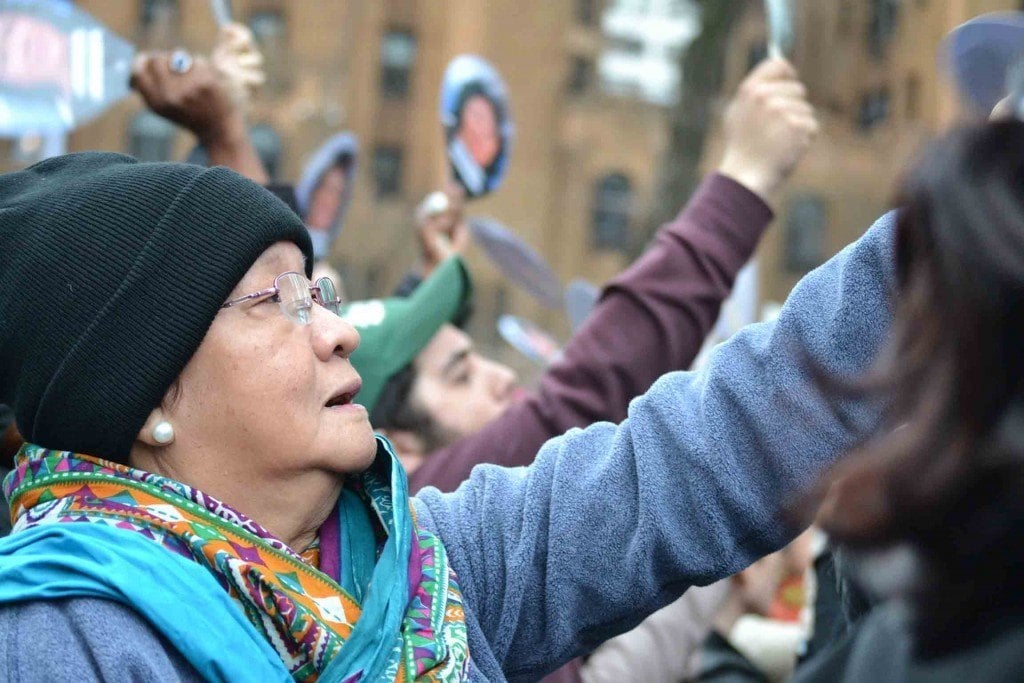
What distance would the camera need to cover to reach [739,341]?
183 centimetres

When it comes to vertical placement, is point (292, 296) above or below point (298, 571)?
above

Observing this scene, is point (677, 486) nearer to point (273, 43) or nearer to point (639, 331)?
point (639, 331)

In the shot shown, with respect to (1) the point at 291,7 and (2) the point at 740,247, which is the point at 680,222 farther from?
(1) the point at 291,7

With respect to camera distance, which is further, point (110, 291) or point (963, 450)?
point (110, 291)

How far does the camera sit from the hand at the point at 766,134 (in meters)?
2.38

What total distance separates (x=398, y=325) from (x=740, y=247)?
84 cm

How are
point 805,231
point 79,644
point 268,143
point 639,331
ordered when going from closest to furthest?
point 79,644 → point 639,331 → point 268,143 → point 805,231

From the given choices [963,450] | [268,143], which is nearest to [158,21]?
[268,143]

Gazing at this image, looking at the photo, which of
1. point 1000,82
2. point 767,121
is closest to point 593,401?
point 767,121

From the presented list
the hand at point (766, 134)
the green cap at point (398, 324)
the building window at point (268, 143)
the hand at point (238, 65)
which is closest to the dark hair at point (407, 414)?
the green cap at point (398, 324)

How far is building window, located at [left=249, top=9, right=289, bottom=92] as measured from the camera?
22.4m

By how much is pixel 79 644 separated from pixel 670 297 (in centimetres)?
122

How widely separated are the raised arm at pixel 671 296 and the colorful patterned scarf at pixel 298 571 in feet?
2.49

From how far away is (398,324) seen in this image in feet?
9.75
